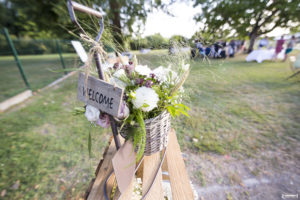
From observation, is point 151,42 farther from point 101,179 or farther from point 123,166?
point 101,179

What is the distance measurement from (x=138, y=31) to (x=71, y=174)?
177 cm

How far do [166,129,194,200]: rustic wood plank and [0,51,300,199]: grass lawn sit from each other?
29cm

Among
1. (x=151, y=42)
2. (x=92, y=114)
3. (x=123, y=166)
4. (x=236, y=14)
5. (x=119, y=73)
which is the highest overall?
(x=236, y=14)

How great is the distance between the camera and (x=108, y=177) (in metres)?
0.88

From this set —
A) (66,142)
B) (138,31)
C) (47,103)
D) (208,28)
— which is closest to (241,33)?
(208,28)

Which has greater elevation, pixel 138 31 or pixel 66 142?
pixel 138 31

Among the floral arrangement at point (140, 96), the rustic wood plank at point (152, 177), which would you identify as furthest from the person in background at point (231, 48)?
the rustic wood plank at point (152, 177)

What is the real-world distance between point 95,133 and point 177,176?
2.22 ft

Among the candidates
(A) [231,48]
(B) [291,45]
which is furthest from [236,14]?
(A) [231,48]

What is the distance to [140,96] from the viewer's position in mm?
648

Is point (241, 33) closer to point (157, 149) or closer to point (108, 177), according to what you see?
point (157, 149)

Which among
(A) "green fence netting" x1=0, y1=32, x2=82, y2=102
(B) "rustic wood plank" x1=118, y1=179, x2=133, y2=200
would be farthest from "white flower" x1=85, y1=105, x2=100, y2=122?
(A) "green fence netting" x1=0, y1=32, x2=82, y2=102

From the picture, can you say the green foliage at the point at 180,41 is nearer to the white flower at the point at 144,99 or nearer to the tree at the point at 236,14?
the tree at the point at 236,14

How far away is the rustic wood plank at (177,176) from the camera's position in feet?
2.54
